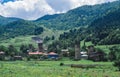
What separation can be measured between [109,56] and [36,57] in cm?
3886

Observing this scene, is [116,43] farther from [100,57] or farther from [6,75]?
[6,75]

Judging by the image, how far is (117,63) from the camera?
100875 mm

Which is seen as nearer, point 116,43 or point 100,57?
point 100,57

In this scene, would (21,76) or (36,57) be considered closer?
(21,76)

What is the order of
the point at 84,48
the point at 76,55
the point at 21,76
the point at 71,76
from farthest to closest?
the point at 84,48, the point at 76,55, the point at 71,76, the point at 21,76

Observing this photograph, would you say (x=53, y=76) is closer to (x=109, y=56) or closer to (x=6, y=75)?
(x=6, y=75)

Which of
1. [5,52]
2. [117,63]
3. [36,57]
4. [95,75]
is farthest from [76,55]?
[95,75]

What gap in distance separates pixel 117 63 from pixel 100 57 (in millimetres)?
40254

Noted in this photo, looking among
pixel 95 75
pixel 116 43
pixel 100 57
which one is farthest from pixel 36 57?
pixel 95 75

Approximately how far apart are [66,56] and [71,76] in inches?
3676

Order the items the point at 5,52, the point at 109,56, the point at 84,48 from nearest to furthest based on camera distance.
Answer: the point at 109,56
the point at 5,52
the point at 84,48

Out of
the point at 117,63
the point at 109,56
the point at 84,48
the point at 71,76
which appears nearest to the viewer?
the point at 71,76

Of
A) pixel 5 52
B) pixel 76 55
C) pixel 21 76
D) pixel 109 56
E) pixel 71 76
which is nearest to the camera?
pixel 21 76

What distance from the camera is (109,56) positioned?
13812cm
